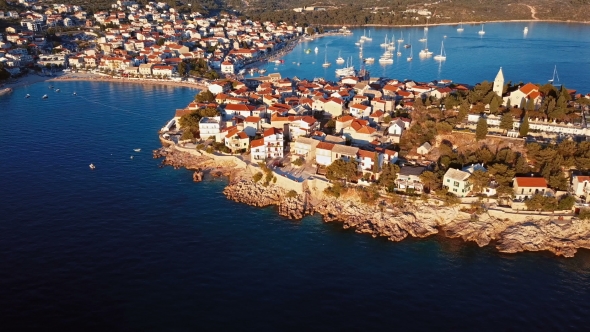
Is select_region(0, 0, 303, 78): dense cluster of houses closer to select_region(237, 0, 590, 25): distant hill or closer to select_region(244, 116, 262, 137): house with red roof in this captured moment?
Answer: select_region(237, 0, 590, 25): distant hill

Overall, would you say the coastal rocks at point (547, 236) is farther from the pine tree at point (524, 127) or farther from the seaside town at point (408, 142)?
the pine tree at point (524, 127)

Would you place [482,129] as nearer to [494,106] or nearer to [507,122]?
[507,122]

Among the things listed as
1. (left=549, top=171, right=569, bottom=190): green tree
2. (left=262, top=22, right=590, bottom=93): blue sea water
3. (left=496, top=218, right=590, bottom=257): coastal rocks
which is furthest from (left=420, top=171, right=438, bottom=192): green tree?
(left=262, top=22, right=590, bottom=93): blue sea water

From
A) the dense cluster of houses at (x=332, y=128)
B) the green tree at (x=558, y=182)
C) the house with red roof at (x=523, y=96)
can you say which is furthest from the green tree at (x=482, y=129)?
the house with red roof at (x=523, y=96)

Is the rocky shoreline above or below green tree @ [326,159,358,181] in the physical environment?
below

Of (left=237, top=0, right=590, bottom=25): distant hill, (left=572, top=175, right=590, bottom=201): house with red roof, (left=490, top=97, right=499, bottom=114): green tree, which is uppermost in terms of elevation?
(left=237, top=0, right=590, bottom=25): distant hill

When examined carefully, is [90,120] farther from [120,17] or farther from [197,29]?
[120,17]
